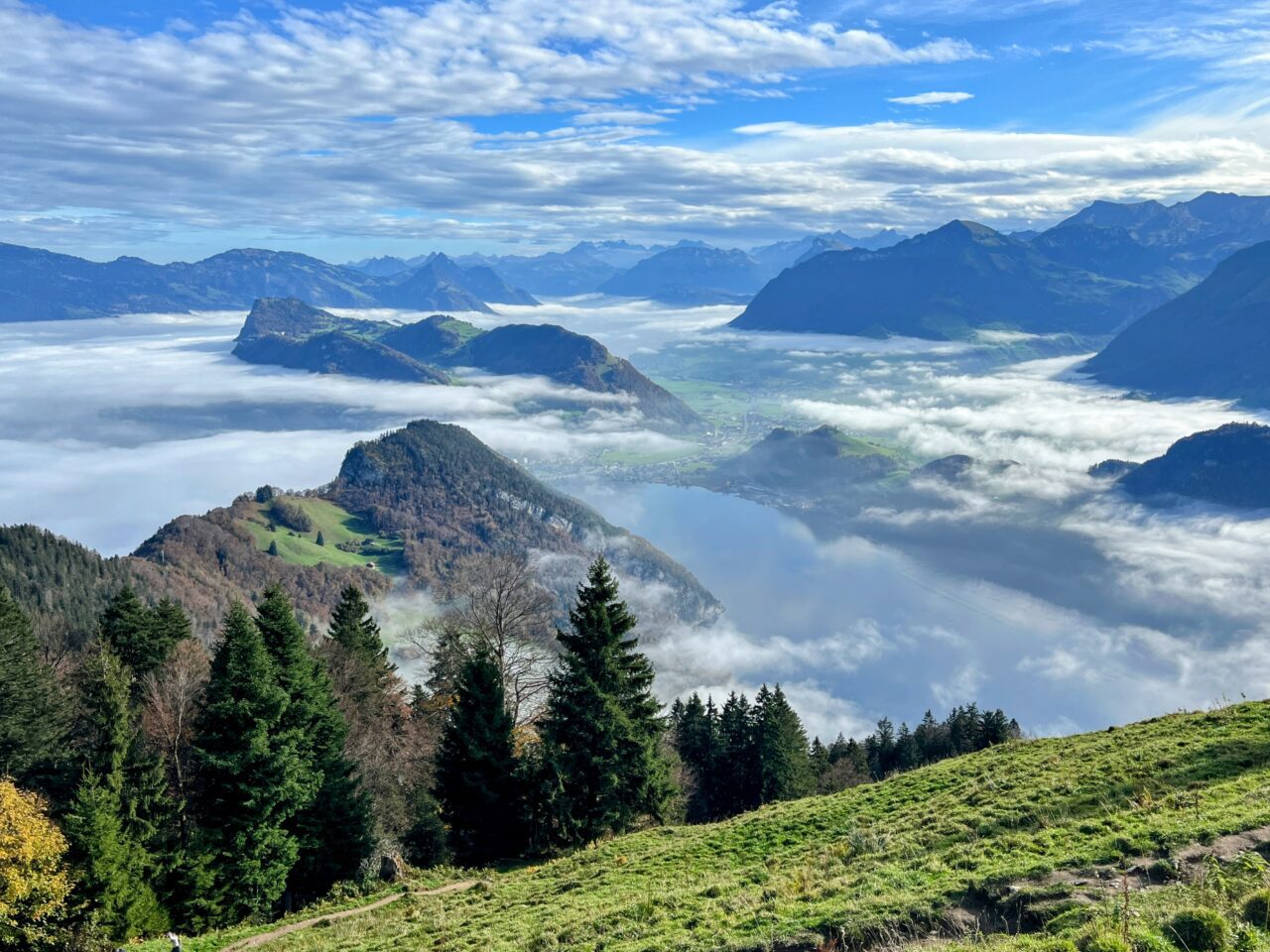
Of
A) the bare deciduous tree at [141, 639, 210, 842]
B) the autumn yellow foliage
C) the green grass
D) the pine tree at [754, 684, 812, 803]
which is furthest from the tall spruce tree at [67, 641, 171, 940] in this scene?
the pine tree at [754, 684, 812, 803]

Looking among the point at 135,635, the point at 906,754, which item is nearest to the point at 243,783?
the point at 135,635

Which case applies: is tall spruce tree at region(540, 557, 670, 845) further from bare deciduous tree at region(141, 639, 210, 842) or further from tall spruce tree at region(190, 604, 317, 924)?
bare deciduous tree at region(141, 639, 210, 842)

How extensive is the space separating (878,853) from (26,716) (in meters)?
35.5

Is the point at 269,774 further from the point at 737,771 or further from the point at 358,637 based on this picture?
the point at 737,771

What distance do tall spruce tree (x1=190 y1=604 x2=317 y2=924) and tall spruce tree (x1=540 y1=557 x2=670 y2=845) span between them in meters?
10.8

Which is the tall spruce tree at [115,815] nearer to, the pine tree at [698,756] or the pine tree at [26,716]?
the pine tree at [26,716]

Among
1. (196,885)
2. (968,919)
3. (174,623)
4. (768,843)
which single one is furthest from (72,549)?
(968,919)

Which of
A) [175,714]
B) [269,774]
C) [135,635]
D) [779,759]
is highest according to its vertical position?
[135,635]

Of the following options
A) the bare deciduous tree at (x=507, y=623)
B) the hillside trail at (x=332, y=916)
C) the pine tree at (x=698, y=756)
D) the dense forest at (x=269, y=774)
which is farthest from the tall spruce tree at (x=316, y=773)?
the pine tree at (x=698, y=756)

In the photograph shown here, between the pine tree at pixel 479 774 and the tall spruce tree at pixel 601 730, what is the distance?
2114 mm

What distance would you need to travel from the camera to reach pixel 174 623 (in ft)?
169

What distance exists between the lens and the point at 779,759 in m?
65.7

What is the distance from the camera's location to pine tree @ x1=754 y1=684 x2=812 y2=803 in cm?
6494

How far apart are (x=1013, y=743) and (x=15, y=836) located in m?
36.1
